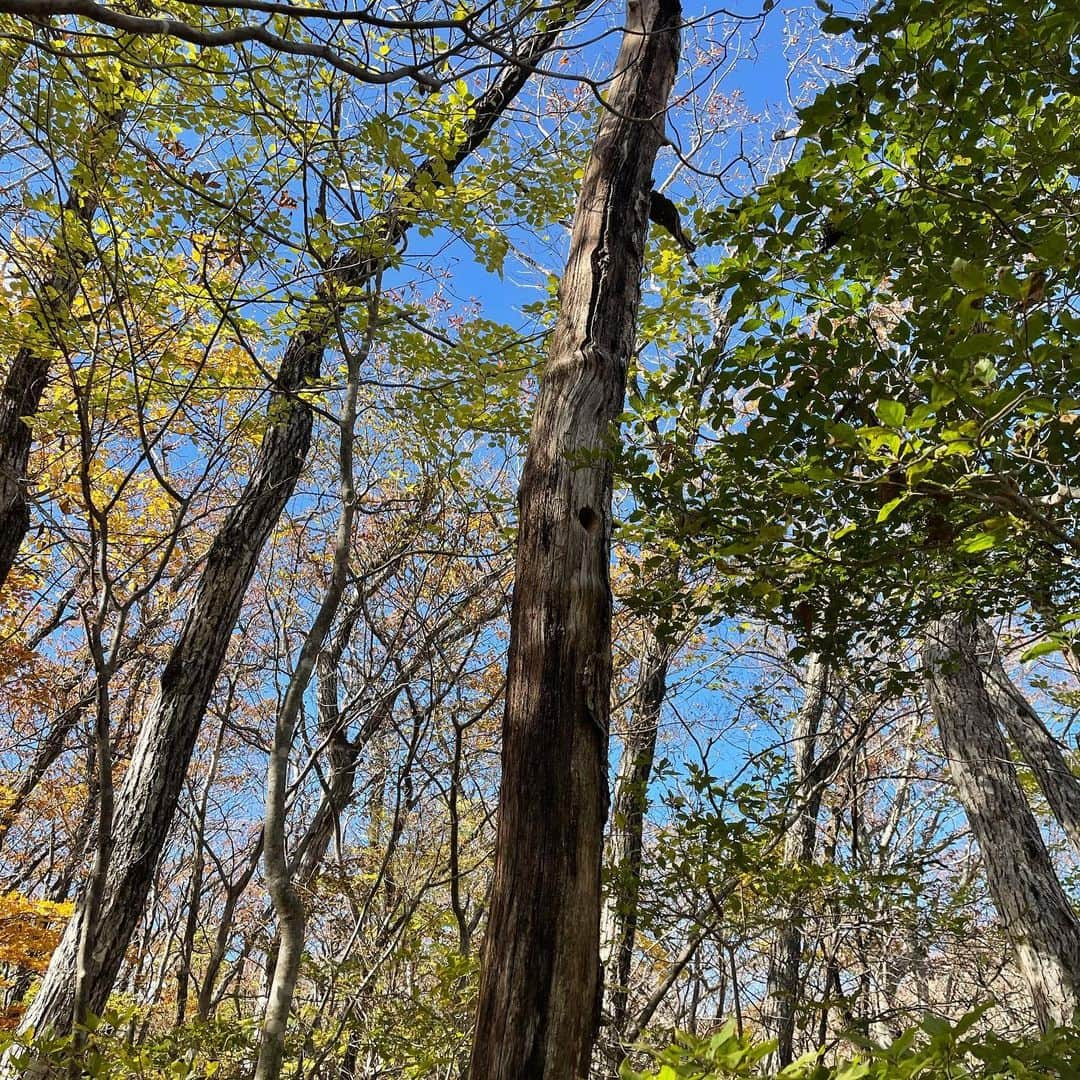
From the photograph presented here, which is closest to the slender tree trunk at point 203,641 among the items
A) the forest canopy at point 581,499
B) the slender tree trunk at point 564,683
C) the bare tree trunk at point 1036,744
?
the forest canopy at point 581,499

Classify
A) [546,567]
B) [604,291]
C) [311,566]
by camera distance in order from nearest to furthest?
[546,567], [604,291], [311,566]

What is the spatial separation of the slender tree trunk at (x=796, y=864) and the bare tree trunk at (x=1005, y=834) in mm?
796

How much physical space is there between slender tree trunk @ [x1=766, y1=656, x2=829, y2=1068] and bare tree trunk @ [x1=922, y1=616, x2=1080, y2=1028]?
0.80 meters

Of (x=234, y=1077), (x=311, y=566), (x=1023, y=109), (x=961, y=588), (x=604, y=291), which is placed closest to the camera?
(x=1023, y=109)

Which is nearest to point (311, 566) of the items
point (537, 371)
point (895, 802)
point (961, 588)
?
point (537, 371)

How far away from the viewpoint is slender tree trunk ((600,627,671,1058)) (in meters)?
3.34

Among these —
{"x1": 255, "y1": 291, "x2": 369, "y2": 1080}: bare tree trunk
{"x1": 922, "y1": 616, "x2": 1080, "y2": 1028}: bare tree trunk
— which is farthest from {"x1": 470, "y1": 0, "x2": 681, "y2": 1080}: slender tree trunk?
{"x1": 922, "y1": 616, "x2": 1080, "y2": 1028}: bare tree trunk

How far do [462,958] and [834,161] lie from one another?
342 centimetres

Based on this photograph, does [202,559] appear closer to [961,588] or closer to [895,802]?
[961,588]

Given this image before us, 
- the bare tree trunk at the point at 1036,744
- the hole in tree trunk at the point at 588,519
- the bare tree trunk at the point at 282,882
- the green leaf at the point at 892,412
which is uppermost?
the bare tree trunk at the point at 1036,744

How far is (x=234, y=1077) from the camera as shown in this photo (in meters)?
3.86

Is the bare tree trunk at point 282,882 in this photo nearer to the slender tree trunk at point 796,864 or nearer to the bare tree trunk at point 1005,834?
the slender tree trunk at point 796,864

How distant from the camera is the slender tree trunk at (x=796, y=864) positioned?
3.94m

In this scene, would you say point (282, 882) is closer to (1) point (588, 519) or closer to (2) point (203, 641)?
(1) point (588, 519)
